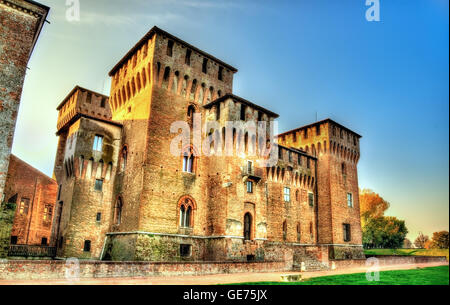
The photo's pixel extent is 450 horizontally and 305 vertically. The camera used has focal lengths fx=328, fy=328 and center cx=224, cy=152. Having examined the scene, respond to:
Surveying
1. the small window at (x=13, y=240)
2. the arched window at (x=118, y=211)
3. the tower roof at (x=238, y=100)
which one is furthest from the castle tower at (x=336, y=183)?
the small window at (x=13, y=240)

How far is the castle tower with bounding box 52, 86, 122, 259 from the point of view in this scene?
2052 cm

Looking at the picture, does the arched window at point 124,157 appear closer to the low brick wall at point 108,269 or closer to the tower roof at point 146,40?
the tower roof at point 146,40


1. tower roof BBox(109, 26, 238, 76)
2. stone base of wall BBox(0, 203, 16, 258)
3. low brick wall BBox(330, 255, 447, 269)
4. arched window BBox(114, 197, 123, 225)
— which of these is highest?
tower roof BBox(109, 26, 238, 76)

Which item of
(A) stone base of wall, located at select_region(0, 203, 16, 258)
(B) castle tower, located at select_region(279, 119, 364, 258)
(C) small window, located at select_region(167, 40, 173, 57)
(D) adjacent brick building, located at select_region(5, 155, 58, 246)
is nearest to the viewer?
(A) stone base of wall, located at select_region(0, 203, 16, 258)

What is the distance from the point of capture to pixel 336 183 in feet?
103

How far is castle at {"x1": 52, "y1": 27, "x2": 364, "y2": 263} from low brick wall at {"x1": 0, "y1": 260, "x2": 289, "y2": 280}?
293cm

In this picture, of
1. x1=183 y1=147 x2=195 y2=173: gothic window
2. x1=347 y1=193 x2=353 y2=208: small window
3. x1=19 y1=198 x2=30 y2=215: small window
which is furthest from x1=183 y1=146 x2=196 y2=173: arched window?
x1=347 y1=193 x2=353 y2=208: small window

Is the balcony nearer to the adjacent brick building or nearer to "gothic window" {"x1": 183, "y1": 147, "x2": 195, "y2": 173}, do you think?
"gothic window" {"x1": 183, "y1": 147, "x2": 195, "y2": 173}

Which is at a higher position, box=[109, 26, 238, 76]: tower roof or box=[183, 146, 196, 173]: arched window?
box=[109, 26, 238, 76]: tower roof

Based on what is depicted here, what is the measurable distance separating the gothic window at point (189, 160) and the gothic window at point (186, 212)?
202 centimetres

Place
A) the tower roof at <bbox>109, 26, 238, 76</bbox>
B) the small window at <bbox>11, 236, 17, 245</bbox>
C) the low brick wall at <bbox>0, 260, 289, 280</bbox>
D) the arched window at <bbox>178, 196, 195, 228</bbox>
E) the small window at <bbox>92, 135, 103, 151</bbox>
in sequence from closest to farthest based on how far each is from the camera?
the low brick wall at <bbox>0, 260, 289, 280</bbox>
the arched window at <bbox>178, 196, 195, 228</bbox>
the tower roof at <bbox>109, 26, 238, 76</bbox>
the small window at <bbox>92, 135, 103, 151</bbox>
the small window at <bbox>11, 236, 17, 245</bbox>

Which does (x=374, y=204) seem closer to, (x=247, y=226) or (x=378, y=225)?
(x=378, y=225)

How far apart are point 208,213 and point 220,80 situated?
1025 cm
